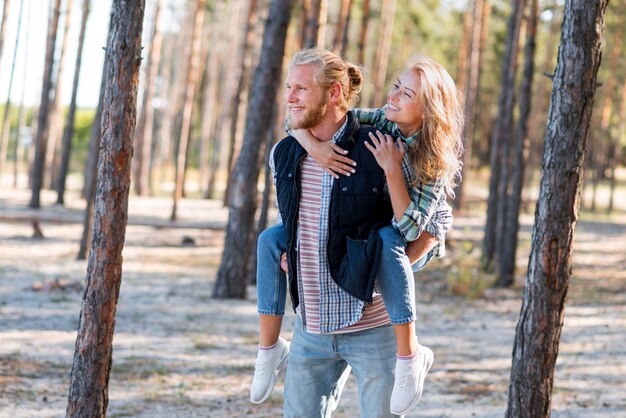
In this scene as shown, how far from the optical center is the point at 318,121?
3.39 metres

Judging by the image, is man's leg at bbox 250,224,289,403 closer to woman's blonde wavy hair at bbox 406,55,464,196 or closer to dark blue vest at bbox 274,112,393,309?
dark blue vest at bbox 274,112,393,309

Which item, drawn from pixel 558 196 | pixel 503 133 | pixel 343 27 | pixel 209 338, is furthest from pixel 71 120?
pixel 558 196

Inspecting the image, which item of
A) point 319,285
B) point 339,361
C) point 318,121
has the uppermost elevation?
point 318,121

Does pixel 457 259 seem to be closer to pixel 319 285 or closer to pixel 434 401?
pixel 434 401

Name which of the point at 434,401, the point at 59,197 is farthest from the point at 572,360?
the point at 59,197

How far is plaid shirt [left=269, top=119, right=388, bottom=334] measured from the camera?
129 inches

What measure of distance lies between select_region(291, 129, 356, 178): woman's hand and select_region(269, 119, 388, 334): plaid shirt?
0.17ft

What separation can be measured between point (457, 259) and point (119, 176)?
419 inches

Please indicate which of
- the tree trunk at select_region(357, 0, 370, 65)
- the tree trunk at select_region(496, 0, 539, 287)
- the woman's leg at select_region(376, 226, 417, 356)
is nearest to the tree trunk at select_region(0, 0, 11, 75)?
the tree trunk at select_region(357, 0, 370, 65)

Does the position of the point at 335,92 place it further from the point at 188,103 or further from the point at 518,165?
the point at 188,103

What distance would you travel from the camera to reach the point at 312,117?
3363 mm

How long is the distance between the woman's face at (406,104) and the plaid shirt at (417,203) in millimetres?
43

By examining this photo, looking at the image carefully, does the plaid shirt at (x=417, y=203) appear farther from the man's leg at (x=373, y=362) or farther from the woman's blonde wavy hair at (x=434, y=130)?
the man's leg at (x=373, y=362)

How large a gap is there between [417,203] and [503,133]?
1249 centimetres
